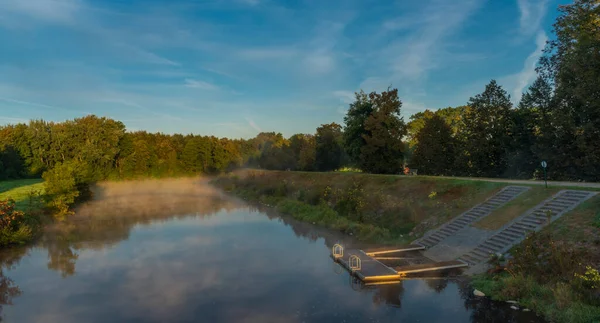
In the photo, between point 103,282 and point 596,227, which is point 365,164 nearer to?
point 596,227

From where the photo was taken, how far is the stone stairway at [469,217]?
77.5 feet

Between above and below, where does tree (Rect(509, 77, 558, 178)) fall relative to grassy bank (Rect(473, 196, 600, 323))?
above

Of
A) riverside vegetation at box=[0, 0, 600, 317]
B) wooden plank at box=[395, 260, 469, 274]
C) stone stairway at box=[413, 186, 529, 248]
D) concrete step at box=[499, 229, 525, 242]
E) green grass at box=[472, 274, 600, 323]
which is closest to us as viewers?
green grass at box=[472, 274, 600, 323]

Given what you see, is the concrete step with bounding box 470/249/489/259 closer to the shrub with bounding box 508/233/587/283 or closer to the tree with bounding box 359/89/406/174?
the shrub with bounding box 508/233/587/283

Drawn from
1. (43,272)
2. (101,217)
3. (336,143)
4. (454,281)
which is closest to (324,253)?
(454,281)

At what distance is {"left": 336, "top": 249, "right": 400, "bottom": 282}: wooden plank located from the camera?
17.9 m

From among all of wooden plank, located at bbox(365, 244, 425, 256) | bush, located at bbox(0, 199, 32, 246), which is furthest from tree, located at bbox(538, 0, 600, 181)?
bush, located at bbox(0, 199, 32, 246)

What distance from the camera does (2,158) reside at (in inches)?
2746

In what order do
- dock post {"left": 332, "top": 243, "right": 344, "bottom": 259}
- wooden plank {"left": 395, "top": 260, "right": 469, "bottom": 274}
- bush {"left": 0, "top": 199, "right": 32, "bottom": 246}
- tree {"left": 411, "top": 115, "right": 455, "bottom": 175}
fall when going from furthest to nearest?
tree {"left": 411, "top": 115, "right": 455, "bottom": 175} < bush {"left": 0, "top": 199, "right": 32, "bottom": 246} < dock post {"left": 332, "top": 243, "right": 344, "bottom": 259} < wooden plank {"left": 395, "top": 260, "right": 469, "bottom": 274}

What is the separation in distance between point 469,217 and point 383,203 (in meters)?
8.96

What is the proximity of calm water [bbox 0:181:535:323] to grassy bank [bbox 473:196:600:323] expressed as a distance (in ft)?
3.27

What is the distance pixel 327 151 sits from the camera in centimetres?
6625

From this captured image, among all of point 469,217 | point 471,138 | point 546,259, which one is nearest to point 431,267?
point 546,259

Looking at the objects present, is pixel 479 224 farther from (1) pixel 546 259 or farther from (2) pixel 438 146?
(2) pixel 438 146
